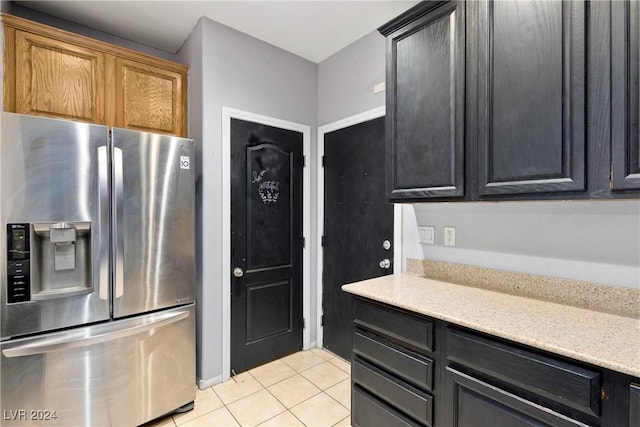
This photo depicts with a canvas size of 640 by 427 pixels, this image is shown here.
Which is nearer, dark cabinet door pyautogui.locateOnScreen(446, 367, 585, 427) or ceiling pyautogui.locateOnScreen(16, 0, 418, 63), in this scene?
dark cabinet door pyautogui.locateOnScreen(446, 367, 585, 427)

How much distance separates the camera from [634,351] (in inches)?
36.9

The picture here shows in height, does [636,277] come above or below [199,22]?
below

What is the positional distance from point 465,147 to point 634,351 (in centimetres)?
97

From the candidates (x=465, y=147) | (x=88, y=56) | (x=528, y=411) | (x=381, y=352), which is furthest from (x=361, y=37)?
(x=528, y=411)

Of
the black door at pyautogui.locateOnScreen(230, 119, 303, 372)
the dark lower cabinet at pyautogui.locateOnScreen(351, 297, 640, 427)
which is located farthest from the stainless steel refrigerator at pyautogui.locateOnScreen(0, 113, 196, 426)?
the dark lower cabinet at pyautogui.locateOnScreen(351, 297, 640, 427)

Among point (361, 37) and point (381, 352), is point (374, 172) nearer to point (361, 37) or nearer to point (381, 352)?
point (361, 37)

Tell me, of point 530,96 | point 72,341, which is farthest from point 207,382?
point 530,96

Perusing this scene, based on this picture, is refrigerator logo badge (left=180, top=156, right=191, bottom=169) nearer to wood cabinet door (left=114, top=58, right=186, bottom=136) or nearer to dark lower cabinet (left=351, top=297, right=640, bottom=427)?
wood cabinet door (left=114, top=58, right=186, bottom=136)

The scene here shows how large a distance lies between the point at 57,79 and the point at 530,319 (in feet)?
9.69

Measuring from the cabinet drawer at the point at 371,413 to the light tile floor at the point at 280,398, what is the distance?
30 centimetres

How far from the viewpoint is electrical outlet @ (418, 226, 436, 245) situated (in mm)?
1974

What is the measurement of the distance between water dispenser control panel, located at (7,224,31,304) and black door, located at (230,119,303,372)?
3.91 ft

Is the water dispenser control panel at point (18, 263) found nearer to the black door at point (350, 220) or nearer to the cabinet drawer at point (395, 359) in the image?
the cabinet drawer at point (395, 359)

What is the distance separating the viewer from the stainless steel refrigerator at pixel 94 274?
1.45 meters
